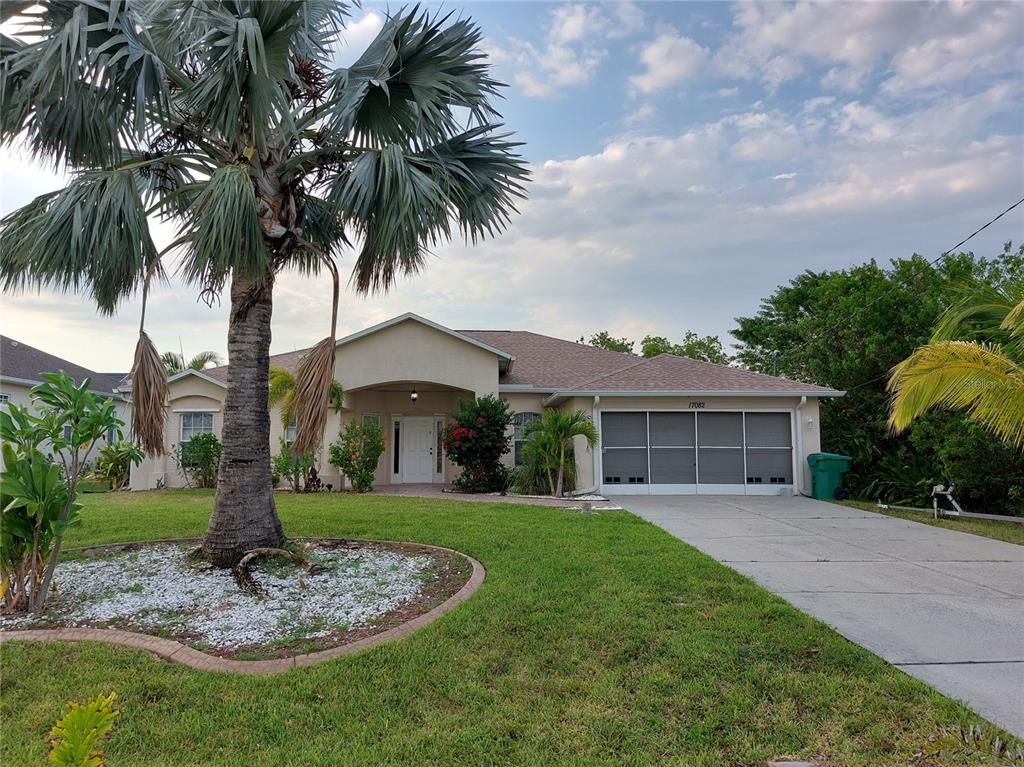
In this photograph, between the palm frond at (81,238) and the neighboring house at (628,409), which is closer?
the palm frond at (81,238)

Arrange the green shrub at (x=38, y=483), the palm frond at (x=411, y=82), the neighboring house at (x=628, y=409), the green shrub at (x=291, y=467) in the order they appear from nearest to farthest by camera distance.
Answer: the green shrub at (x=38, y=483) → the palm frond at (x=411, y=82) → the green shrub at (x=291, y=467) → the neighboring house at (x=628, y=409)

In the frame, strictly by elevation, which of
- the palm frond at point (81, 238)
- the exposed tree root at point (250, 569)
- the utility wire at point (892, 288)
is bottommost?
the exposed tree root at point (250, 569)

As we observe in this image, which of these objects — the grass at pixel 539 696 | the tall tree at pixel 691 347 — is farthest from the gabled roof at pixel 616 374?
the tall tree at pixel 691 347

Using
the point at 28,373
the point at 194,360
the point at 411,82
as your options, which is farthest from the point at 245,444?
the point at 194,360

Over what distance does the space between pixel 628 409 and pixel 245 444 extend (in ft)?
36.4

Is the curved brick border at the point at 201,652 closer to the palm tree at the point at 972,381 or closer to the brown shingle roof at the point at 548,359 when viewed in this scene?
the palm tree at the point at 972,381

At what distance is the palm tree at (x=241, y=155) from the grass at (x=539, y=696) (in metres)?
2.83

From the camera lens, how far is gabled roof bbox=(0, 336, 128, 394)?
19589mm

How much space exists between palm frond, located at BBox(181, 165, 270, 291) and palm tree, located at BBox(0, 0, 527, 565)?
21mm

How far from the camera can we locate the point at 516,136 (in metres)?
7.86

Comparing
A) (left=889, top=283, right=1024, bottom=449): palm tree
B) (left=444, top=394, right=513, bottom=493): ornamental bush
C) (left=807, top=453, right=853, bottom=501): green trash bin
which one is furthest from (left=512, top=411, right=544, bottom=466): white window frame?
(left=889, top=283, right=1024, bottom=449): palm tree

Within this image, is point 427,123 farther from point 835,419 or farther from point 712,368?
point 835,419

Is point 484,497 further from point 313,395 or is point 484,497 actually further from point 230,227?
point 230,227

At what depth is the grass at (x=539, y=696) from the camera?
3.17 m
